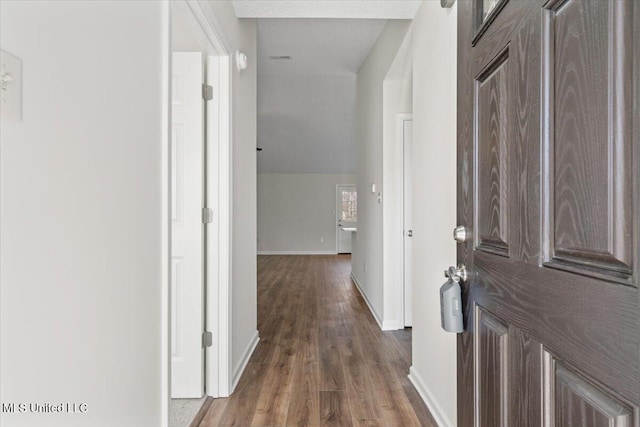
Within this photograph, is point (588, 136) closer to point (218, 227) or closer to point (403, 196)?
point (218, 227)

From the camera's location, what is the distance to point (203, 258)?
2.26 m

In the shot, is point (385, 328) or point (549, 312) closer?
point (549, 312)

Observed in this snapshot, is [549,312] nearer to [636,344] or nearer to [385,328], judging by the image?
[636,344]

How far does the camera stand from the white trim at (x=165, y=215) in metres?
1.33

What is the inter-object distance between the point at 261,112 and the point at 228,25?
17.0 feet

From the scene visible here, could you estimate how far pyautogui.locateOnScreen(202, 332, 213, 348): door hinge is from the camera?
7.38 ft

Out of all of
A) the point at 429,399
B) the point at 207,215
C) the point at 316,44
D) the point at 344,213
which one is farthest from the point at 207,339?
the point at 344,213

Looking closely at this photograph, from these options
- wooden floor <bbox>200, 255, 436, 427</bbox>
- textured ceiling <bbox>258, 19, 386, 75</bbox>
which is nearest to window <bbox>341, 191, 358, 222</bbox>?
textured ceiling <bbox>258, 19, 386, 75</bbox>

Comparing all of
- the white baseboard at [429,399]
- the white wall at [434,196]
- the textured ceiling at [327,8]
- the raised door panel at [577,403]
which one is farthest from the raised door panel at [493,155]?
the textured ceiling at [327,8]

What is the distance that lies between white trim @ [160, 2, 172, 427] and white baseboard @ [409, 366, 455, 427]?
4.14 ft

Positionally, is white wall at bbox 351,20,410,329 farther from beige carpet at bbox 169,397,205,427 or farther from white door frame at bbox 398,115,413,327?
beige carpet at bbox 169,397,205,427

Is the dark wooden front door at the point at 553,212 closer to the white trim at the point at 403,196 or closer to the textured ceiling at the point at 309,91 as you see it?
the white trim at the point at 403,196

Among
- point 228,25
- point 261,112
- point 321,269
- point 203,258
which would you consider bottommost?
point 321,269

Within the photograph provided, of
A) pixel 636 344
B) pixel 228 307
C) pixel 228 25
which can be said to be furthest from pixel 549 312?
pixel 228 25
